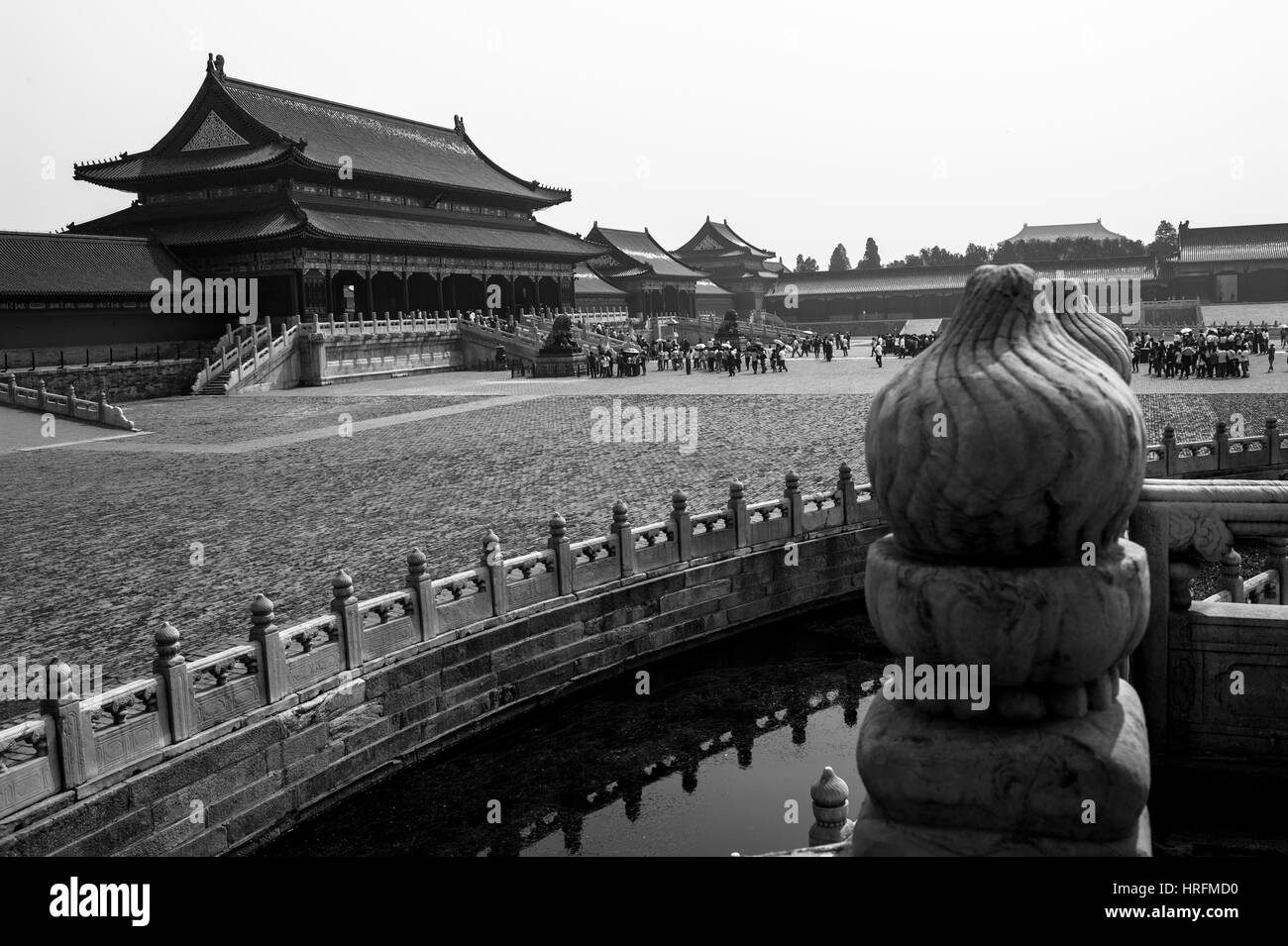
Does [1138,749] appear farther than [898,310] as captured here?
No

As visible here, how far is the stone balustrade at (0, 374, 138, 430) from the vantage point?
28469 millimetres

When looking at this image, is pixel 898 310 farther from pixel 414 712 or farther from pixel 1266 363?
pixel 414 712

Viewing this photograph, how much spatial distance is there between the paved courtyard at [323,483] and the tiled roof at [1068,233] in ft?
220

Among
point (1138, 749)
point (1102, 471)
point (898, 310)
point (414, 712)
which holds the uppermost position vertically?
point (898, 310)

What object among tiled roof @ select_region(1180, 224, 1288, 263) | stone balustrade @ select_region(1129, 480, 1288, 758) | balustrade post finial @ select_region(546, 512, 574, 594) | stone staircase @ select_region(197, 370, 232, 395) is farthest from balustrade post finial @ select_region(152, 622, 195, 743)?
tiled roof @ select_region(1180, 224, 1288, 263)

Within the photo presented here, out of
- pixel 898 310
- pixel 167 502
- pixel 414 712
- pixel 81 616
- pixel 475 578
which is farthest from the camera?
pixel 898 310

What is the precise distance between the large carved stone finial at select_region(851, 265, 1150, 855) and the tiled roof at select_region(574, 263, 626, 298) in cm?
6384

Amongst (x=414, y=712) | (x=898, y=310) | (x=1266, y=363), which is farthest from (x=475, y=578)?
(x=898, y=310)

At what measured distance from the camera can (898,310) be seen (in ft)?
254

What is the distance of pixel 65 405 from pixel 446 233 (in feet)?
88.7

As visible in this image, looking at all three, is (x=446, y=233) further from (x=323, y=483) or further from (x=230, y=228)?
(x=323, y=483)

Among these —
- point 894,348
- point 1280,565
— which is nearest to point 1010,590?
point 1280,565

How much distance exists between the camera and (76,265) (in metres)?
38.8
